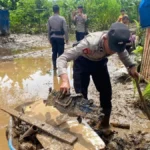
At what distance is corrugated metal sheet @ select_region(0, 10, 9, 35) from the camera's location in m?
13.9

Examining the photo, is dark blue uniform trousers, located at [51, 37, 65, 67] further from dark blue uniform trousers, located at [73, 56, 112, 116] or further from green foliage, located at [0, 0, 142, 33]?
green foliage, located at [0, 0, 142, 33]

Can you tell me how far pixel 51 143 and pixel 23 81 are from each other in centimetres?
491

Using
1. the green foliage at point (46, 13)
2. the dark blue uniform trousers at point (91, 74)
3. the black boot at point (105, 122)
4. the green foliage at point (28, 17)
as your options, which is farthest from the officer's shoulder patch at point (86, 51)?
the green foliage at point (28, 17)

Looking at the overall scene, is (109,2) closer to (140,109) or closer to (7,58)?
(7,58)

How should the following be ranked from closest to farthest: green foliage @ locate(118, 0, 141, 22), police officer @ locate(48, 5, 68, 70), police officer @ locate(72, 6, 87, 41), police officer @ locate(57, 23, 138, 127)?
police officer @ locate(57, 23, 138, 127)
police officer @ locate(48, 5, 68, 70)
police officer @ locate(72, 6, 87, 41)
green foliage @ locate(118, 0, 141, 22)

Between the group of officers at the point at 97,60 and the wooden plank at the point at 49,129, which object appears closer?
the wooden plank at the point at 49,129

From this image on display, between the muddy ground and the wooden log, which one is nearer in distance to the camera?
the muddy ground

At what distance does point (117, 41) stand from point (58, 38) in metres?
5.38

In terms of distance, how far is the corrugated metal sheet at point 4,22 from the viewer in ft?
45.5

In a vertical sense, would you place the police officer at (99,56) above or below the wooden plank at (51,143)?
above

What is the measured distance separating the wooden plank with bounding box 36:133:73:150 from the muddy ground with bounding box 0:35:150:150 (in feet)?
2.93

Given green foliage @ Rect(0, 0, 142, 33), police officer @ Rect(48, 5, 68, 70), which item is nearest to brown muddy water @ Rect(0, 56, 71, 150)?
police officer @ Rect(48, 5, 68, 70)

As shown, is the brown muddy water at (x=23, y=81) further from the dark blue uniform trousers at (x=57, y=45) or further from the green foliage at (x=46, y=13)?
the green foliage at (x=46, y=13)

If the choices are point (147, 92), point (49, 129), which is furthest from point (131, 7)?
point (49, 129)
